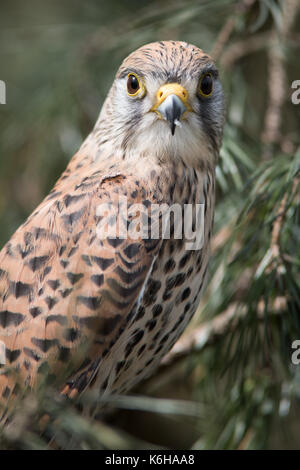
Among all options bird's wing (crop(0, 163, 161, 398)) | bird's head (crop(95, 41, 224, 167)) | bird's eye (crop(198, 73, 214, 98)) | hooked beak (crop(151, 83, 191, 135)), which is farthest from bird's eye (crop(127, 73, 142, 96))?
bird's wing (crop(0, 163, 161, 398))

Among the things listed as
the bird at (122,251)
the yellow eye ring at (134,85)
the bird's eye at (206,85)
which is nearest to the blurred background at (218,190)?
the bird at (122,251)

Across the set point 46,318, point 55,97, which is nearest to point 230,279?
point 46,318

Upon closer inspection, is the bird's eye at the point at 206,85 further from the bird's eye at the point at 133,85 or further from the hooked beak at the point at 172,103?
the bird's eye at the point at 133,85

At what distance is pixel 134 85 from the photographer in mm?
2473

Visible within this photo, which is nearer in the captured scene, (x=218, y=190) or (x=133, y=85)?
(x=133, y=85)

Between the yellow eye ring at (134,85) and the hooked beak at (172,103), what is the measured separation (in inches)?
4.3

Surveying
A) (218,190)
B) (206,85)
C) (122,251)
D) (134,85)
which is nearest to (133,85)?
(134,85)

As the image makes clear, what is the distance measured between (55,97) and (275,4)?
125 centimetres

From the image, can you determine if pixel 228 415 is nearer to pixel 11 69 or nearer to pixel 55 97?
pixel 55 97

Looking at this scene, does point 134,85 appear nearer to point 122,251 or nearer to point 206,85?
point 206,85

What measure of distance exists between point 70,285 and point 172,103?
28.9 inches

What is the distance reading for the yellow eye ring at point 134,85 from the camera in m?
2.44

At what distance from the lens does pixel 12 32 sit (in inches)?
150

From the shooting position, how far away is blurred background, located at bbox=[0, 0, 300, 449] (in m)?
2.24
